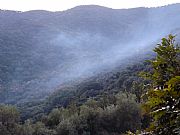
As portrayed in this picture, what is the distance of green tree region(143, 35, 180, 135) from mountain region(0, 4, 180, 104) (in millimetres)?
82309

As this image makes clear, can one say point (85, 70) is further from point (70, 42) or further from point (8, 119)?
point (8, 119)

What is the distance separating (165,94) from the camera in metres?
3.69

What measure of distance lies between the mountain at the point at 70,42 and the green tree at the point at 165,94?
82.3 metres

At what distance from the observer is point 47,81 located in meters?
108

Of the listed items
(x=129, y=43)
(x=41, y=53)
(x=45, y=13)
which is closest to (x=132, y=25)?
(x=129, y=43)

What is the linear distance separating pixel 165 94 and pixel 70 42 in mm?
141430

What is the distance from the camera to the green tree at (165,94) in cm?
350

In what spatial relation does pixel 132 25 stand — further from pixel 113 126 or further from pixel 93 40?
pixel 113 126

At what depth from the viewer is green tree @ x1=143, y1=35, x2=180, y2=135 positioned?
350 cm

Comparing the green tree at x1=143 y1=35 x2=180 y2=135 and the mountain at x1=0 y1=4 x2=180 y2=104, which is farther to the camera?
the mountain at x1=0 y1=4 x2=180 y2=104

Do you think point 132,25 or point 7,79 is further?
point 132,25

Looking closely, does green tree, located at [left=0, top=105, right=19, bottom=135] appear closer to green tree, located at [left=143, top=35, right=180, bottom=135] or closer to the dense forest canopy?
the dense forest canopy

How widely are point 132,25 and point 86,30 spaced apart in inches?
774

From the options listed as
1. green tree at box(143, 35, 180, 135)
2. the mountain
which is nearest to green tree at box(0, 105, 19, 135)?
green tree at box(143, 35, 180, 135)
